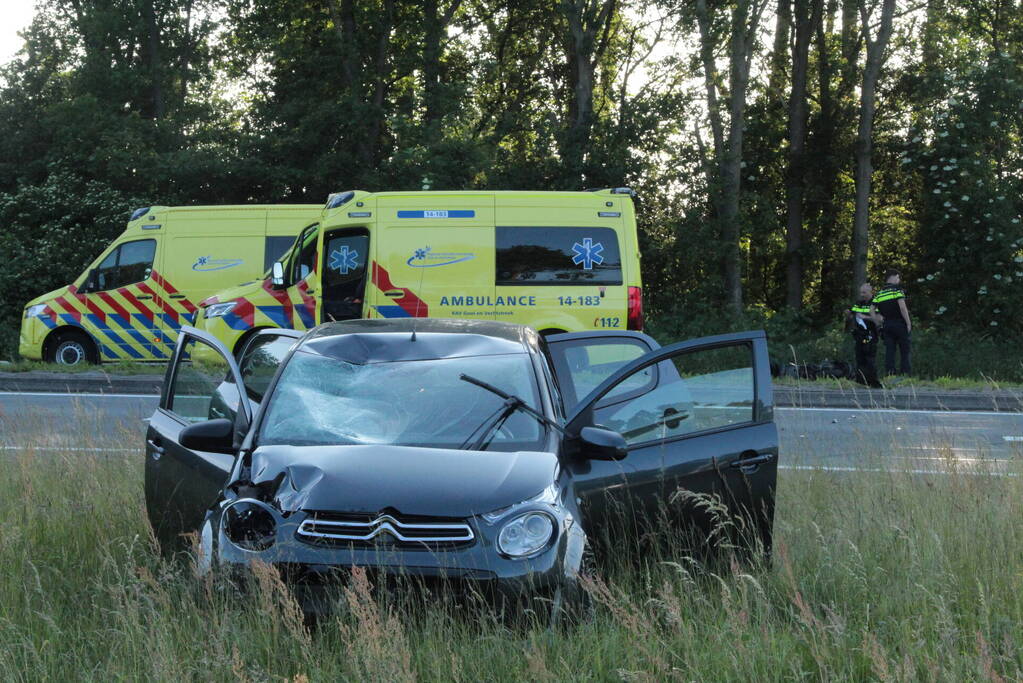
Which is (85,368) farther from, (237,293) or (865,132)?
(865,132)

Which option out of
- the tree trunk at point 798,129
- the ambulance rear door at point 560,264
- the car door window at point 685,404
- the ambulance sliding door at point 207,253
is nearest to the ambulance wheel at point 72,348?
the ambulance sliding door at point 207,253

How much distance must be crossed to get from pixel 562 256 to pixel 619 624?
10941 millimetres

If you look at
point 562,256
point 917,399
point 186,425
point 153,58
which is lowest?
point 917,399

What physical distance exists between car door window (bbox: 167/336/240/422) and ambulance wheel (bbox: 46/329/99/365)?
40.9 feet

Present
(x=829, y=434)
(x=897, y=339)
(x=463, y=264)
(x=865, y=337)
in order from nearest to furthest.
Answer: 1. (x=829, y=434)
2. (x=463, y=264)
3. (x=865, y=337)
4. (x=897, y=339)

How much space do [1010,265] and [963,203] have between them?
1.67 metres

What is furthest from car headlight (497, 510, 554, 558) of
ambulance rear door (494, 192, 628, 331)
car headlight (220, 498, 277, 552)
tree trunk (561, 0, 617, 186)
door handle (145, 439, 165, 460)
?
tree trunk (561, 0, 617, 186)

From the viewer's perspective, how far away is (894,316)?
16562mm

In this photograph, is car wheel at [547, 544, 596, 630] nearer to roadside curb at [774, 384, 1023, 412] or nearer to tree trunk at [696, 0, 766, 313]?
roadside curb at [774, 384, 1023, 412]

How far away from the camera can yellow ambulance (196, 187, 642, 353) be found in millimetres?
14805

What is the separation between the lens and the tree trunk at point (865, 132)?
84.5ft

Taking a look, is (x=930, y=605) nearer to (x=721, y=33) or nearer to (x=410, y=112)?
(x=721, y=33)

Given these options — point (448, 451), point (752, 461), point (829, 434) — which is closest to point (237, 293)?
point (829, 434)

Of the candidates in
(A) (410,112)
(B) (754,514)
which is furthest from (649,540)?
(A) (410,112)
